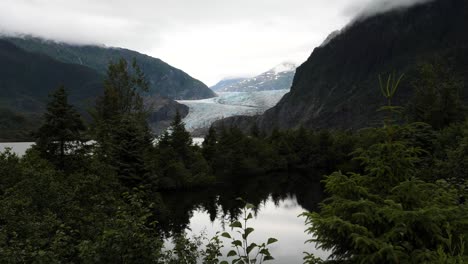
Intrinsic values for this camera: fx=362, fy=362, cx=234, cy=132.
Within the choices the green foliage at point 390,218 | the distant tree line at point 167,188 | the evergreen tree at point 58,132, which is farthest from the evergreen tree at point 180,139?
the green foliage at point 390,218

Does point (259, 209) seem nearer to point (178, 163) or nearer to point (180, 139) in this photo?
point (178, 163)

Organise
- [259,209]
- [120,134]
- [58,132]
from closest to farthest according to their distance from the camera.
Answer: [58,132]
[120,134]
[259,209]

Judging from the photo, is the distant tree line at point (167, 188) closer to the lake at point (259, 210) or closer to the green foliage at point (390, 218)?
the green foliage at point (390, 218)

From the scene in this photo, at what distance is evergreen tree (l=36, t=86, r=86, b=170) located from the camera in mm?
26141

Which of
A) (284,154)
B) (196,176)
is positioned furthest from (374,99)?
(196,176)

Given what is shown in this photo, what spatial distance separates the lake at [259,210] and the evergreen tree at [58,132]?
11779mm

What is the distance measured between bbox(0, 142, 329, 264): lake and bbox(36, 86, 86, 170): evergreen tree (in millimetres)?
11779

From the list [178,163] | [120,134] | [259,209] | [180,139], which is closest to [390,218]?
[120,134]

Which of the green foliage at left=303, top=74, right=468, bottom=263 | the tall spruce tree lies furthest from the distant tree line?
the tall spruce tree

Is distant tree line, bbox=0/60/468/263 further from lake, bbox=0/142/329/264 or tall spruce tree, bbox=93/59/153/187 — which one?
lake, bbox=0/142/329/264

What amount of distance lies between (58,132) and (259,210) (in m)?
30.4

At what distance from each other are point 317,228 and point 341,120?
186 m

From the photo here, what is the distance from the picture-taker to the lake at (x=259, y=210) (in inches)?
1363

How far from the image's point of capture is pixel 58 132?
26.1 m
